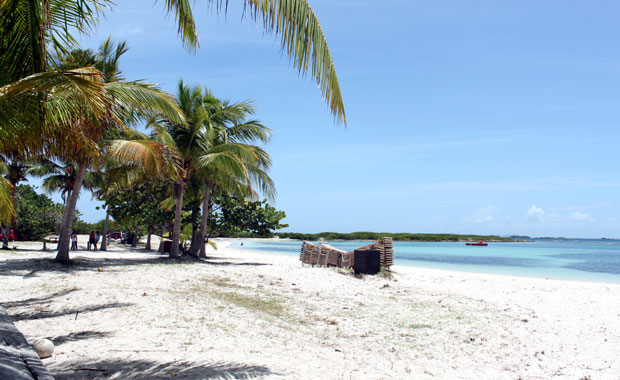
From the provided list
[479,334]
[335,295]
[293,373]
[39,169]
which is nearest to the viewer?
[293,373]

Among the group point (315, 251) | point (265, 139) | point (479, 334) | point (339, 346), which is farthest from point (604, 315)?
point (265, 139)

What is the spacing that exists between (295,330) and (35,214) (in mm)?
30688

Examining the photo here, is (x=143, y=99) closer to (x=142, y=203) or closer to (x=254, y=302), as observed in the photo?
(x=254, y=302)

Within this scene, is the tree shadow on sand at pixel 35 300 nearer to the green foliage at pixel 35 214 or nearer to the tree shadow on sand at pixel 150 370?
the tree shadow on sand at pixel 150 370

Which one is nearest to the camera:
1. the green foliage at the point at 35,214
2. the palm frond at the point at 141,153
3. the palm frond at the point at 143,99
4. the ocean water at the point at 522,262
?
the palm frond at the point at 143,99

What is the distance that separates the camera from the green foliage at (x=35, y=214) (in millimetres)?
29281

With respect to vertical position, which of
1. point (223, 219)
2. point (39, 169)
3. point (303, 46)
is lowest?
point (223, 219)

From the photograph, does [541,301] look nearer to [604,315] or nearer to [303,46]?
[604,315]

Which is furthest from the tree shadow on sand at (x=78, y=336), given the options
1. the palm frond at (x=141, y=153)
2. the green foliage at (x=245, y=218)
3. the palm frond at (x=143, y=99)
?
the green foliage at (x=245, y=218)

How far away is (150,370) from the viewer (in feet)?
12.2

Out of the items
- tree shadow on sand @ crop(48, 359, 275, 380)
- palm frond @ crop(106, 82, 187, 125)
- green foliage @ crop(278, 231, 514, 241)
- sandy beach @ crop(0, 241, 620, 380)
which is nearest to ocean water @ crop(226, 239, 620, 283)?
sandy beach @ crop(0, 241, 620, 380)

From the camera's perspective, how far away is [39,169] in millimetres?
27250

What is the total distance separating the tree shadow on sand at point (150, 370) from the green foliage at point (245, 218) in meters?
14.5

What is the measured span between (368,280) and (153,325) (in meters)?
8.39
